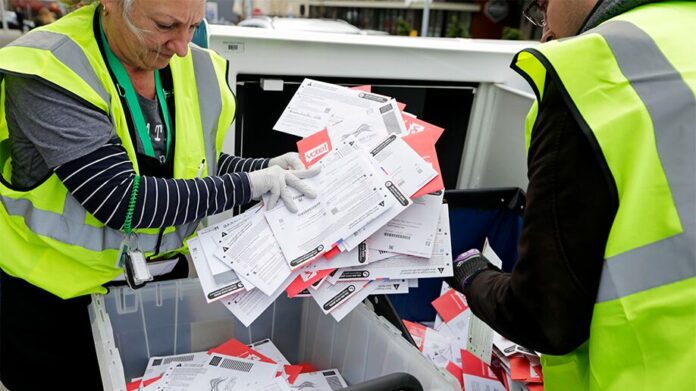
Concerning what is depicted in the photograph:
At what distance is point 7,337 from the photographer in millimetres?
1169

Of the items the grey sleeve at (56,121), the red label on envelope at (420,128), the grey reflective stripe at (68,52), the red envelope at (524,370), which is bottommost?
the red envelope at (524,370)

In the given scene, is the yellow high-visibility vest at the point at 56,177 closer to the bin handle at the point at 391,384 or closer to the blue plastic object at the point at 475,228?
the bin handle at the point at 391,384

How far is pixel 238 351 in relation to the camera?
1.28 metres

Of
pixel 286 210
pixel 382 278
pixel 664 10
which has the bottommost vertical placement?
pixel 382 278

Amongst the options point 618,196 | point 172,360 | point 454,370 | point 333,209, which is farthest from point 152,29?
point 454,370

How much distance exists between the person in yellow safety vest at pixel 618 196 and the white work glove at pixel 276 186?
465 millimetres

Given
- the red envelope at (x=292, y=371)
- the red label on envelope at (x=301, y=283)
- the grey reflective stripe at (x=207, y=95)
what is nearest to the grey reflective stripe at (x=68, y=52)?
the grey reflective stripe at (x=207, y=95)

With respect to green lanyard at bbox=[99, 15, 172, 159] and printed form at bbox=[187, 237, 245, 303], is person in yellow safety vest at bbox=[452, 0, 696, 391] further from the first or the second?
green lanyard at bbox=[99, 15, 172, 159]

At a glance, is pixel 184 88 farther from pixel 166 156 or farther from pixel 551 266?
pixel 551 266

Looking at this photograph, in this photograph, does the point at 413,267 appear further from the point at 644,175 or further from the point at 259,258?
the point at 644,175

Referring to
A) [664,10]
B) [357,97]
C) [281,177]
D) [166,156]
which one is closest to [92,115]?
[166,156]

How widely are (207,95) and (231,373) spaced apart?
0.62 metres

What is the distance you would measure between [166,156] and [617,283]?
861mm

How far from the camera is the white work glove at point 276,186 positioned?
1.10m
